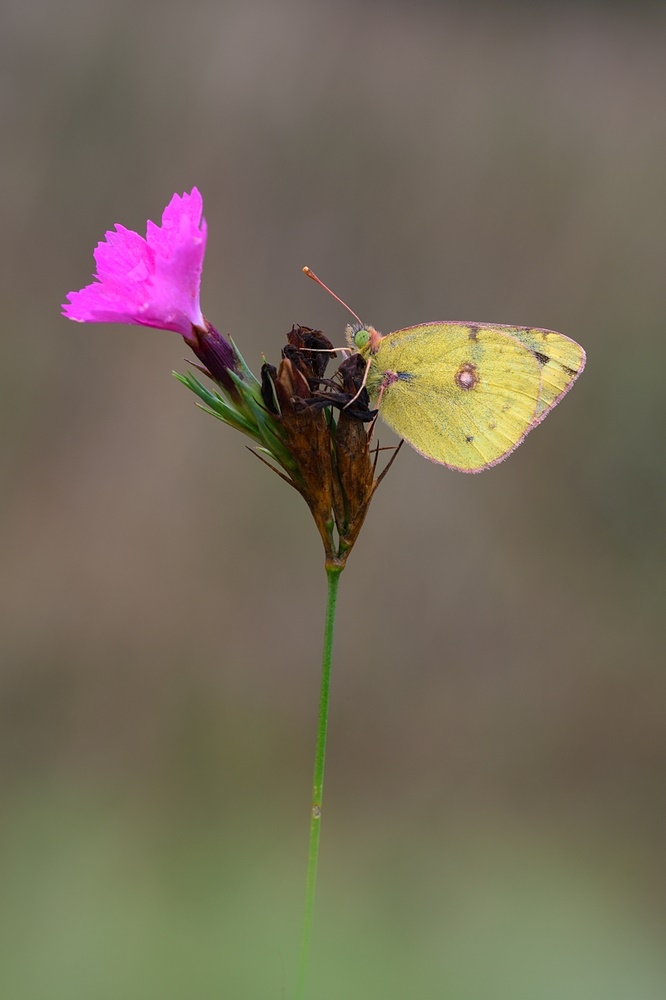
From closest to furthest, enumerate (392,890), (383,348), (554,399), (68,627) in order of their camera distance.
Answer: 1. (383,348)
2. (554,399)
3. (392,890)
4. (68,627)

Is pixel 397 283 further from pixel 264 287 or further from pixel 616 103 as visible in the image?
pixel 616 103

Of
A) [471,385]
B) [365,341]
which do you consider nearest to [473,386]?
[471,385]

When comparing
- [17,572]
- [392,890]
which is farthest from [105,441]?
[392,890]

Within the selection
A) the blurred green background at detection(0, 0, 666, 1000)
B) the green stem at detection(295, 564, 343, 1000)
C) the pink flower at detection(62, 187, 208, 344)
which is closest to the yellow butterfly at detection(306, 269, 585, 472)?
the pink flower at detection(62, 187, 208, 344)

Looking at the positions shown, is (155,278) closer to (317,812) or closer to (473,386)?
(473,386)

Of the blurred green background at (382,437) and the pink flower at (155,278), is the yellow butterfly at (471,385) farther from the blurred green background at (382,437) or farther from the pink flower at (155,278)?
the blurred green background at (382,437)

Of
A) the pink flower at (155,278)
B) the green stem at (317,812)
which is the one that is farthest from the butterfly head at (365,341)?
the green stem at (317,812)
